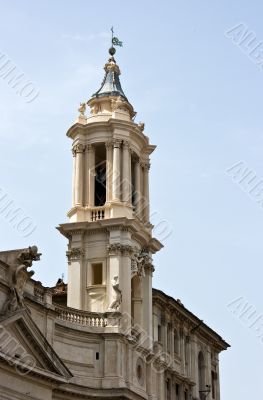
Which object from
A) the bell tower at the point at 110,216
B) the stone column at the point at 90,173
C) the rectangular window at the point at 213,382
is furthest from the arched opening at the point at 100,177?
the rectangular window at the point at 213,382

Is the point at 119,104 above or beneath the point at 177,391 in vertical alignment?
above

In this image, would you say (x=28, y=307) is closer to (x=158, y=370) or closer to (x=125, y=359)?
(x=125, y=359)

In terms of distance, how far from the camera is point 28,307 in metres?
41.3

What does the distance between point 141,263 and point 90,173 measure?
6135 millimetres

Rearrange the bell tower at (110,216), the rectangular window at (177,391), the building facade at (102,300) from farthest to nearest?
the rectangular window at (177,391) < the bell tower at (110,216) < the building facade at (102,300)

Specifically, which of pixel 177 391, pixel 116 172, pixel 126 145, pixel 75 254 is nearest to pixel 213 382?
pixel 177 391

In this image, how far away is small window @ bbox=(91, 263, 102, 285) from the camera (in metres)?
50.5

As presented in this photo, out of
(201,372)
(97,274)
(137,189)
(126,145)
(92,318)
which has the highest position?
(126,145)

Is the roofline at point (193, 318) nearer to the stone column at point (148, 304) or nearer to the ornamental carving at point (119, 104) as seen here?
the stone column at point (148, 304)

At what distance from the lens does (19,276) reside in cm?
3953

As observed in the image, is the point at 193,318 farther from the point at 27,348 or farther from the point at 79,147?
the point at 27,348

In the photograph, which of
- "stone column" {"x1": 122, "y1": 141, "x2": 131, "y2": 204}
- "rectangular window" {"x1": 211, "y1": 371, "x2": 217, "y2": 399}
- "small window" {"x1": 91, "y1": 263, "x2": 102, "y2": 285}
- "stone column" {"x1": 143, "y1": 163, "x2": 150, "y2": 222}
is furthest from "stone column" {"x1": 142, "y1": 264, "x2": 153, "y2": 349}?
"rectangular window" {"x1": 211, "y1": 371, "x2": 217, "y2": 399}

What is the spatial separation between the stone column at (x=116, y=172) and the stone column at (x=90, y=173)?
1494mm

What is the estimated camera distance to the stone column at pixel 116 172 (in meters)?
51.1
